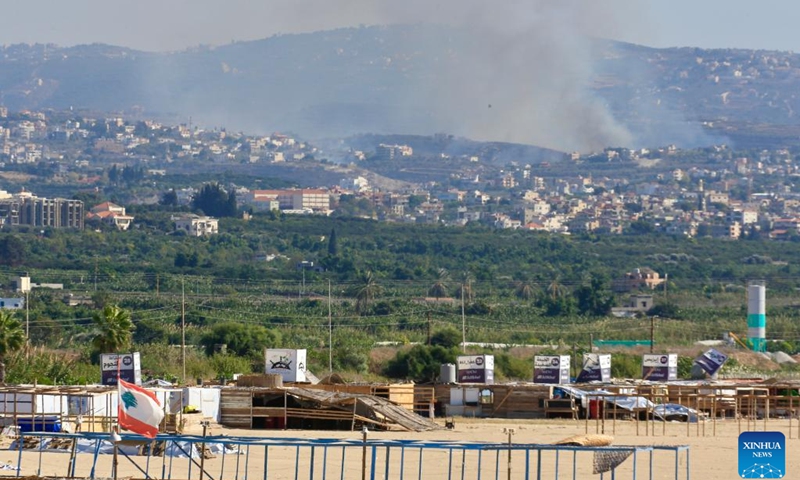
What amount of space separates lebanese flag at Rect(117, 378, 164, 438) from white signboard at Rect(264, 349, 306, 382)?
946 inches

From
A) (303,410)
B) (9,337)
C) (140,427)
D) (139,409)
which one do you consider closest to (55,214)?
(9,337)

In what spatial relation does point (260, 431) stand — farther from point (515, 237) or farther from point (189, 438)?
point (515, 237)

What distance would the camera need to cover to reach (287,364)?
1812 inches

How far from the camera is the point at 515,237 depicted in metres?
194

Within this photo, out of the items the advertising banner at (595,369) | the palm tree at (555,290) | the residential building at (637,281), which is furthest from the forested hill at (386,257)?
the advertising banner at (595,369)

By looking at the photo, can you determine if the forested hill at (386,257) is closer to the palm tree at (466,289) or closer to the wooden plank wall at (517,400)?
the palm tree at (466,289)

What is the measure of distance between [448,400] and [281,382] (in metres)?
4.95

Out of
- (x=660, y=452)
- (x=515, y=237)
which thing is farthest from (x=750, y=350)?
(x=515, y=237)

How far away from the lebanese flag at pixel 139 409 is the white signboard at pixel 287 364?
24.0 metres

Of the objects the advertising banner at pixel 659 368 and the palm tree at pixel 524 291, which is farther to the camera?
the palm tree at pixel 524 291

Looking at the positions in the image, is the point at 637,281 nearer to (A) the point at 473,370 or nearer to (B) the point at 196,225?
(B) the point at 196,225

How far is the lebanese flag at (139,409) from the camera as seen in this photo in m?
21.5

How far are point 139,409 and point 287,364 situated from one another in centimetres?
2455

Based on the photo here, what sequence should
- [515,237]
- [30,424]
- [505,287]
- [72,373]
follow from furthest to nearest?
[515,237] → [505,287] → [72,373] → [30,424]
